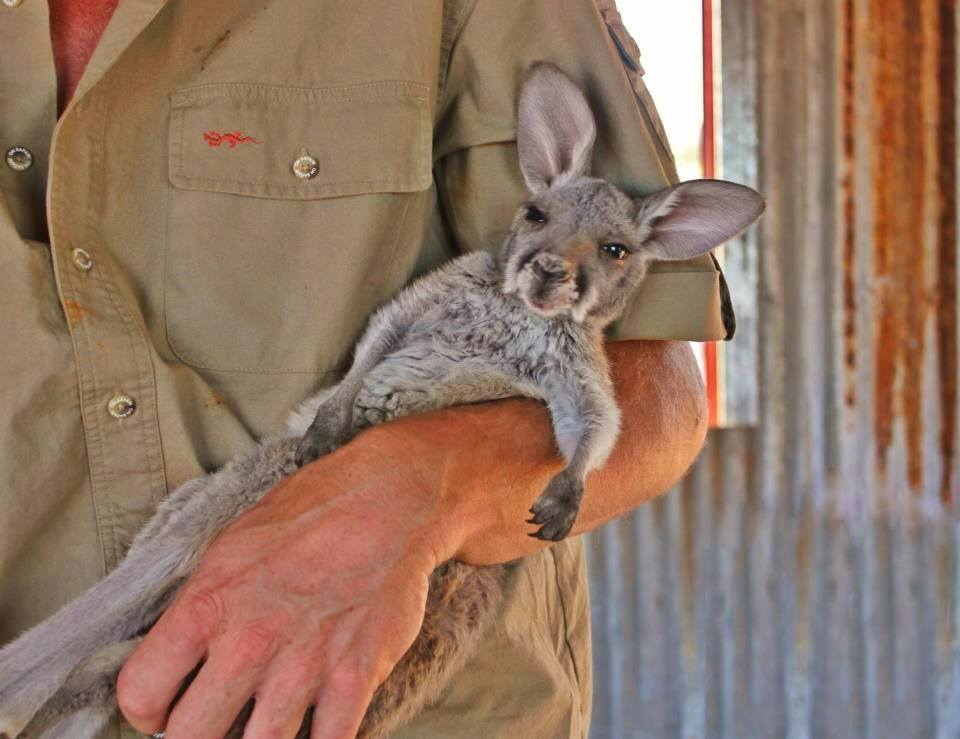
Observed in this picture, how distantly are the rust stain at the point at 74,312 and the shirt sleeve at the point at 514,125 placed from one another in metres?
0.60

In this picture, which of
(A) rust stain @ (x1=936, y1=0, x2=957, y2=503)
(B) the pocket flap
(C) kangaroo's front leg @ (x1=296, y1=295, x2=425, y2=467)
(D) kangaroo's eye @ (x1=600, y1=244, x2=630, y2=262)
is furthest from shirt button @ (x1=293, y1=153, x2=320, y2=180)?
(A) rust stain @ (x1=936, y1=0, x2=957, y2=503)

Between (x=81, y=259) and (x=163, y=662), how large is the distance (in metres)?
0.54

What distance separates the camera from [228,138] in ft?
5.15

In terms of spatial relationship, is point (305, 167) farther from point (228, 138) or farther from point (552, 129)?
point (552, 129)

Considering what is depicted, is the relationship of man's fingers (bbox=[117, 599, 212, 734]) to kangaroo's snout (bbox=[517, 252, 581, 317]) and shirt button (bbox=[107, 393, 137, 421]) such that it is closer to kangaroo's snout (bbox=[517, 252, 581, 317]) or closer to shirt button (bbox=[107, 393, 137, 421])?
shirt button (bbox=[107, 393, 137, 421])

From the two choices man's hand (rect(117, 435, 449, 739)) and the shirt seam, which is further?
the shirt seam

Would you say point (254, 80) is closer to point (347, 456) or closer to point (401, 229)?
point (401, 229)

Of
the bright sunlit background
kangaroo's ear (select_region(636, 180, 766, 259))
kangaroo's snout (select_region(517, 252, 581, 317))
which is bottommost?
kangaroo's snout (select_region(517, 252, 581, 317))

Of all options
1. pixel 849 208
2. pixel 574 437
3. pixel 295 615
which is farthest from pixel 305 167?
pixel 849 208

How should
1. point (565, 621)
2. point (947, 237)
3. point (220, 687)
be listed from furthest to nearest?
point (947, 237)
point (565, 621)
point (220, 687)

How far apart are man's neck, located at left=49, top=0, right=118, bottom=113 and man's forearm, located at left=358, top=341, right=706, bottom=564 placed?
652 mm

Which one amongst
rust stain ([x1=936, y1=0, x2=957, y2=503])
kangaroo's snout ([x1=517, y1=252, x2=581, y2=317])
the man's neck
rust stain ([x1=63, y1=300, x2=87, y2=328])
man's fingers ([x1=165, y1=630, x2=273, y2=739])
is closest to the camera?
man's fingers ([x1=165, y1=630, x2=273, y2=739])

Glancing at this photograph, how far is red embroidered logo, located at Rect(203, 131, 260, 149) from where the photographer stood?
155 centimetres

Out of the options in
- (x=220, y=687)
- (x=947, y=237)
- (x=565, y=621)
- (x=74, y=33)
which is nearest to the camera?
(x=220, y=687)
